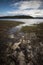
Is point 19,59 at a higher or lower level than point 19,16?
lower

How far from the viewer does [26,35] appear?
99.1 inches

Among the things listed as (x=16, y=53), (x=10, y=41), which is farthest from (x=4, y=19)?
(x=16, y=53)

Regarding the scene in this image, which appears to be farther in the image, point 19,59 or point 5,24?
point 5,24

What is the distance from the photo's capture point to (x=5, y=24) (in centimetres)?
260

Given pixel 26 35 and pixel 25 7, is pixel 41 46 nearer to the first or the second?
pixel 26 35

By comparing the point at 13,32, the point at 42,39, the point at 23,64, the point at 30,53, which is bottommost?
the point at 23,64

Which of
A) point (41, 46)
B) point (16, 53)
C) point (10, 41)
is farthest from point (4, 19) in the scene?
point (41, 46)

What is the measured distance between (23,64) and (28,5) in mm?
1216

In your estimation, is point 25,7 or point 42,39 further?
point 25,7

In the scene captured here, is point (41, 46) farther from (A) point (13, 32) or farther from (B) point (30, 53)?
(A) point (13, 32)

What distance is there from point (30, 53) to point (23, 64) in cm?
25

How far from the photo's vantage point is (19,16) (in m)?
2.65

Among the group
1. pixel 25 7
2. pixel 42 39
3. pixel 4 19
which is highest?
pixel 25 7

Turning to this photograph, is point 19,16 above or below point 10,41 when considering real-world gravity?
above
